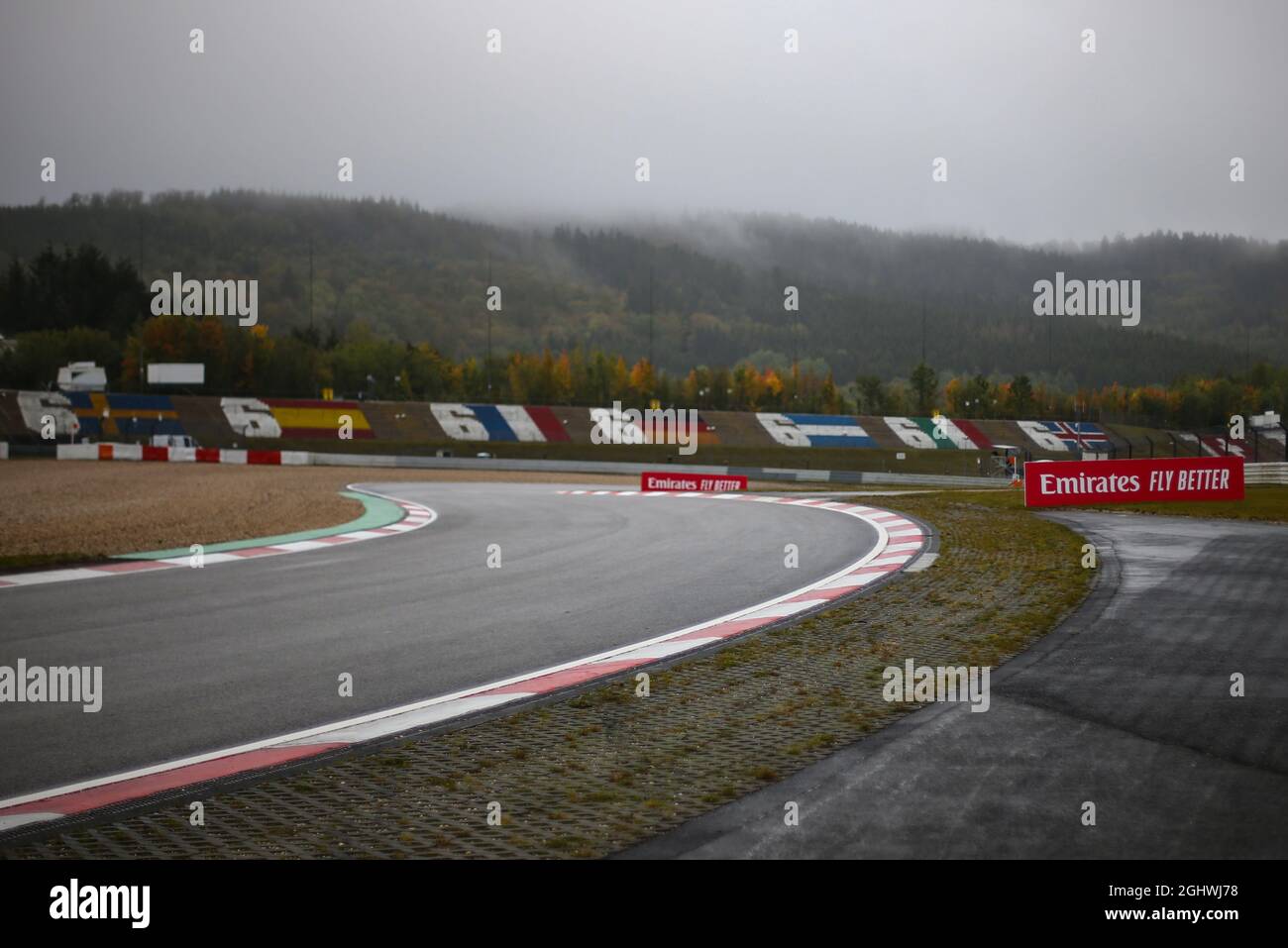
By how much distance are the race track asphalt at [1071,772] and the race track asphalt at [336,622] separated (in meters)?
2.90

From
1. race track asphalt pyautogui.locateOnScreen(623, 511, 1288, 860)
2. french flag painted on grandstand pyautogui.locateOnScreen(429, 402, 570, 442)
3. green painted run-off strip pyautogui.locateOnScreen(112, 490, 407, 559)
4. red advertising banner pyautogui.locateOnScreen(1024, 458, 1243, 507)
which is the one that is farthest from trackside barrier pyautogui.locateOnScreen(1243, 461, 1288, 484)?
french flag painted on grandstand pyautogui.locateOnScreen(429, 402, 570, 442)

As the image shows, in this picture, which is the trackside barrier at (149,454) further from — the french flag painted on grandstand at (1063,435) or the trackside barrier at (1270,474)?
the french flag painted on grandstand at (1063,435)

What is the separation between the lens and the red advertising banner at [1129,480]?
2148 cm

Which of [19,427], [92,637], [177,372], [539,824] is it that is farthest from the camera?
[177,372]

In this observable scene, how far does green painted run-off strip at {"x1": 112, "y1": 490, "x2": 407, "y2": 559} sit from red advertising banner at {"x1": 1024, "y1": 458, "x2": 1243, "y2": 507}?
13.1 meters

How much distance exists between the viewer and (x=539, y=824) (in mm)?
3979

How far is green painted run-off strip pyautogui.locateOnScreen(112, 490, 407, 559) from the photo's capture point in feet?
45.1

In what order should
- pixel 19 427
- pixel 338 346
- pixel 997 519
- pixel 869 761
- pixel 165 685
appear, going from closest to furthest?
pixel 869 761 → pixel 165 685 → pixel 997 519 → pixel 19 427 → pixel 338 346

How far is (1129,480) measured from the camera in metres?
22.0

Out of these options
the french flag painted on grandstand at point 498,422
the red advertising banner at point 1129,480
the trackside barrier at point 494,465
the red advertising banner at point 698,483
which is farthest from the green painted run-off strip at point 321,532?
the french flag painted on grandstand at point 498,422

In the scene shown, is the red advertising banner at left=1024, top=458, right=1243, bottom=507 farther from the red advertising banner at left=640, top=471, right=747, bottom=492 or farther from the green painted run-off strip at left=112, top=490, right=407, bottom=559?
the red advertising banner at left=640, top=471, right=747, bottom=492
